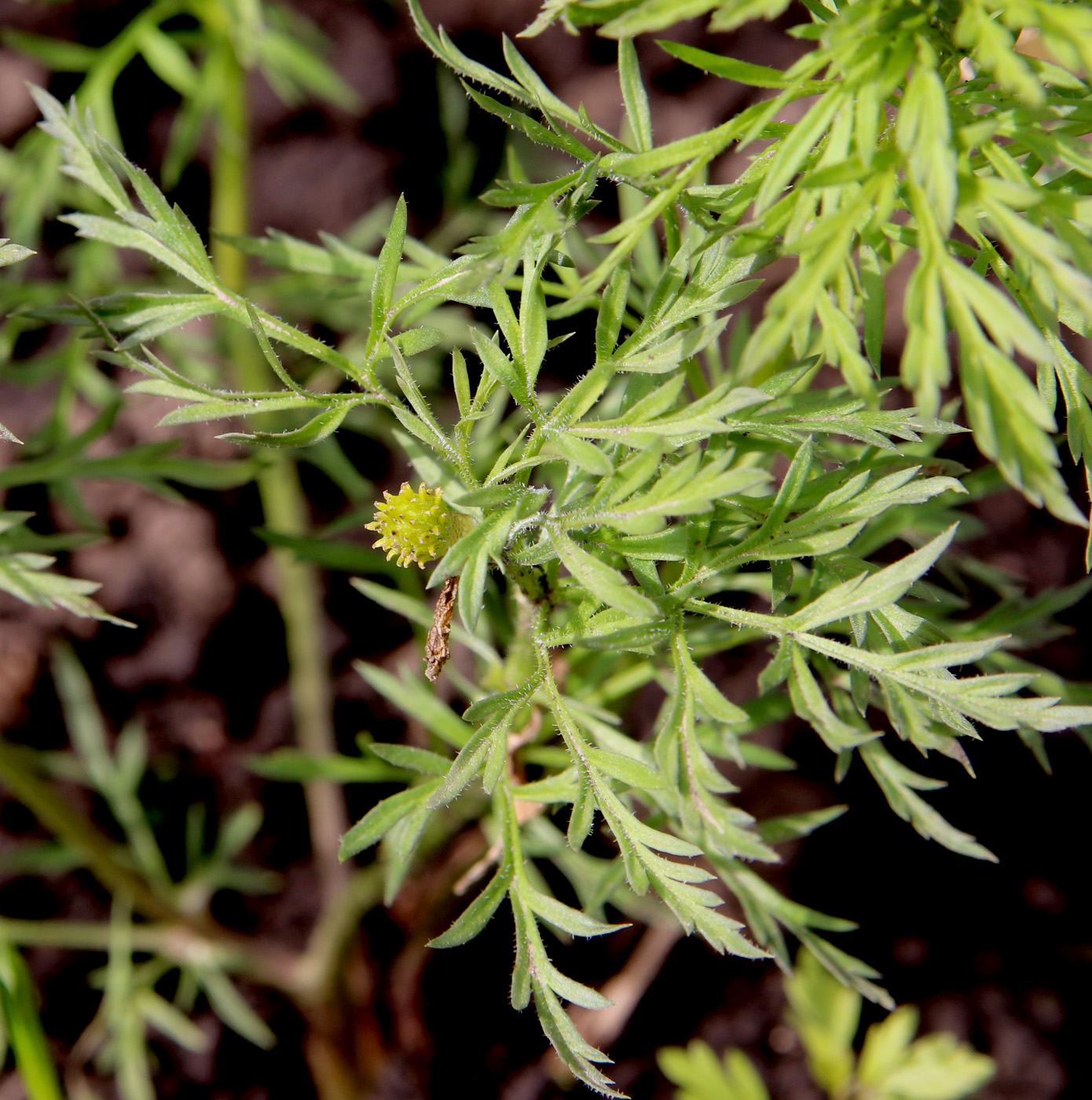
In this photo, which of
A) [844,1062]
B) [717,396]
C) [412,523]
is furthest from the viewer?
[844,1062]

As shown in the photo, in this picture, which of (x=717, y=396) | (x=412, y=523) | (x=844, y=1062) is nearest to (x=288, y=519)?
(x=412, y=523)

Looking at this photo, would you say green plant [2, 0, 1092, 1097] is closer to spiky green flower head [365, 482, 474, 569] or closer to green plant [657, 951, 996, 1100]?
spiky green flower head [365, 482, 474, 569]

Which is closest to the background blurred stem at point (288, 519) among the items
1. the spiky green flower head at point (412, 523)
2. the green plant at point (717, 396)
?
the green plant at point (717, 396)

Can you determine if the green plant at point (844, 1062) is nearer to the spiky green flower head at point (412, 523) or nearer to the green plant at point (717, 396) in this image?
the green plant at point (717, 396)

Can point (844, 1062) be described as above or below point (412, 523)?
below

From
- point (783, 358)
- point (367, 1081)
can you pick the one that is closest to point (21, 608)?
point (367, 1081)

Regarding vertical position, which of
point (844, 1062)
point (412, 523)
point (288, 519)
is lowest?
point (844, 1062)

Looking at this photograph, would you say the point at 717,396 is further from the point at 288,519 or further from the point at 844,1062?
the point at 844,1062

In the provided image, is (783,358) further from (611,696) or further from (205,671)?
(205,671)

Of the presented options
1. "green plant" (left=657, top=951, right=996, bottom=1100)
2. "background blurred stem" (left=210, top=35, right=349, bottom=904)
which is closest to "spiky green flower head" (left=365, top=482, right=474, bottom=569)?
"background blurred stem" (left=210, top=35, right=349, bottom=904)
